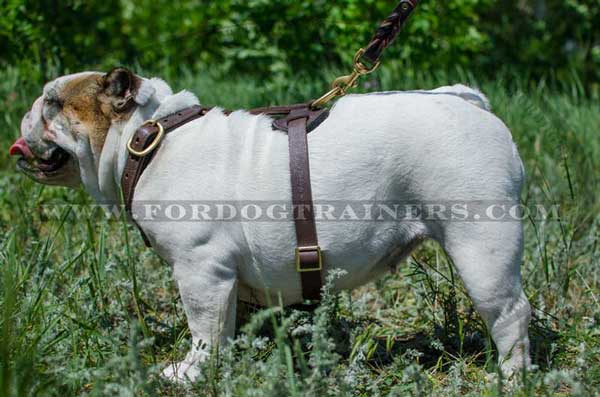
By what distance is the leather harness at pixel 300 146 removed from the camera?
7.78ft

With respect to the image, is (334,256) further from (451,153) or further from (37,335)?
(37,335)

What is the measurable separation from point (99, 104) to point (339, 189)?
0.93 m

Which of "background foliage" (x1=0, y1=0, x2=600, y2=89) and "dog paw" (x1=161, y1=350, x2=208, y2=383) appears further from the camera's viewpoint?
"background foliage" (x1=0, y1=0, x2=600, y2=89)

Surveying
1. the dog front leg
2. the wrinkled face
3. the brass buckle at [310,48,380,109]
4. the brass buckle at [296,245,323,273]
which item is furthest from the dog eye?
the brass buckle at [296,245,323,273]

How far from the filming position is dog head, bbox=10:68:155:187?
101 inches

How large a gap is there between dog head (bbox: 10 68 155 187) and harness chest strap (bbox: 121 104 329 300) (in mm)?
137

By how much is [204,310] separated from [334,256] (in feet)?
1.57

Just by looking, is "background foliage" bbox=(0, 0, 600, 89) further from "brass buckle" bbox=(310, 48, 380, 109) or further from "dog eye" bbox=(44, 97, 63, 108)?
"brass buckle" bbox=(310, 48, 380, 109)

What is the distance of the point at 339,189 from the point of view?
7.79 ft

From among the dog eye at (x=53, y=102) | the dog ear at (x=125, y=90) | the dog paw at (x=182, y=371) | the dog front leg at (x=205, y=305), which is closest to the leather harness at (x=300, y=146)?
the dog ear at (x=125, y=90)

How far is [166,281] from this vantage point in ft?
10.6

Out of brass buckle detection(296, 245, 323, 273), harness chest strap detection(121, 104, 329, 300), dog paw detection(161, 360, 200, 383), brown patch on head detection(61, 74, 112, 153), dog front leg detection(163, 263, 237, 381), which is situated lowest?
dog paw detection(161, 360, 200, 383)

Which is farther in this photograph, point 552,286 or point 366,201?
point 552,286

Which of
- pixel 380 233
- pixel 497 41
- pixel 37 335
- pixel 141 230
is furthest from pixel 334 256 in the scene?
pixel 497 41
